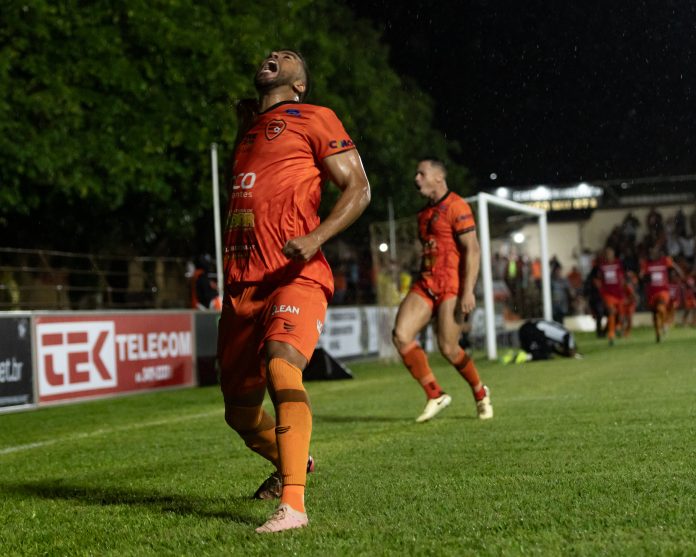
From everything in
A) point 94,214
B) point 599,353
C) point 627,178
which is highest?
point 627,178

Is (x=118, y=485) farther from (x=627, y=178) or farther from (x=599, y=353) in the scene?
(x=627, y=178)

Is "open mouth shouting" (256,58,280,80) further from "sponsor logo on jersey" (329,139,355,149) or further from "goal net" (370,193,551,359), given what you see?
"goal net" (370,193,551,359)

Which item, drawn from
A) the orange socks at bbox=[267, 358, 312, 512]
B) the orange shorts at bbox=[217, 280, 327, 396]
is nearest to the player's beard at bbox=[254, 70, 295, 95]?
the orange shorts at bbox=[217, 280, 327, 396]

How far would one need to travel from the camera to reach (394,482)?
19.2 ft

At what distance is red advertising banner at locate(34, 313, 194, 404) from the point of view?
14.2 m

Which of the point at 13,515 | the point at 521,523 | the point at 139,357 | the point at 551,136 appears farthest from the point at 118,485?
the point at 551,136

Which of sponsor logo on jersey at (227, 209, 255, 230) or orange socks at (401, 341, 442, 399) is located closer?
sponsor logo on jersey at (227, 209, 255, 230)

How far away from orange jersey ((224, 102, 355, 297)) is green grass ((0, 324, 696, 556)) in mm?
1069

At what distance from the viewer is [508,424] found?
29.2 ft

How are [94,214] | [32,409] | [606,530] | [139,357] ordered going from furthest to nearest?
1. [94,214]
2. [139,357]
3. [32,409]
4. [606,530]

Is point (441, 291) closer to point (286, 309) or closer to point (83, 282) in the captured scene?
point (286, 309)

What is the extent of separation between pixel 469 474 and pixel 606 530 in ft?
6.04

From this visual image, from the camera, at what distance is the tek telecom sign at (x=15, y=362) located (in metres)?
13.3

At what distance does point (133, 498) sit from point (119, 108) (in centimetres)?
1697
